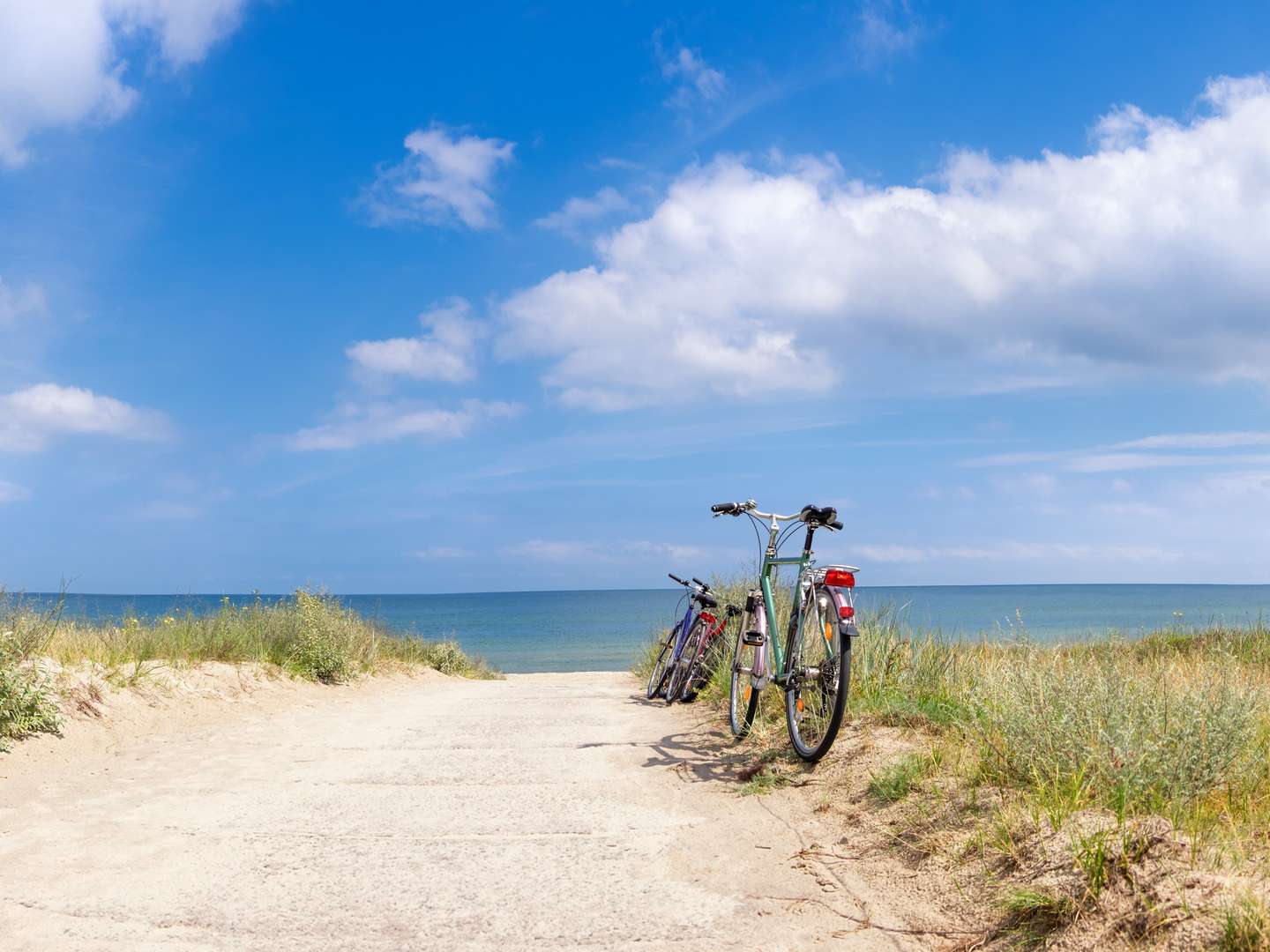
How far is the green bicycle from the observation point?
550 centimetres

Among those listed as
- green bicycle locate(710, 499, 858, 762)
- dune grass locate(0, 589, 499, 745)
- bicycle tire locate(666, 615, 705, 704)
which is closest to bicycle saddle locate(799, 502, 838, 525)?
green bicycle locate(710, 499, 858, 762)

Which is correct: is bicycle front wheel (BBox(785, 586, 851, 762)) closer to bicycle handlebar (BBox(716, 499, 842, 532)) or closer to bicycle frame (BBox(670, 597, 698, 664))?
bicycle handlebar (BBox(716, 499, 842, 532))

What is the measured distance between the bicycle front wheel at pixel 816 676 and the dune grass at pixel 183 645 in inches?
218

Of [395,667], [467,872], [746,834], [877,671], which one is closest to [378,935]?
[467,872]

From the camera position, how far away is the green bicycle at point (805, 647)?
5496 millimetres

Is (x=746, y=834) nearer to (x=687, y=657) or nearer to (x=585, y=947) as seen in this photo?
(x=585, y=947)

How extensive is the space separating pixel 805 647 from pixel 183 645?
7784 mm

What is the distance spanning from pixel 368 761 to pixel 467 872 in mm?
2958

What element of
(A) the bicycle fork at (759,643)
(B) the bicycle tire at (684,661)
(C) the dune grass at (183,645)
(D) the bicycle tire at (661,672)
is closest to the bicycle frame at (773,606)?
(A) the bicycle fork at (759,643)

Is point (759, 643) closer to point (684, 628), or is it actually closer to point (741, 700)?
point (741, 700)

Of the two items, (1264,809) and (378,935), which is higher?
(1264,809)

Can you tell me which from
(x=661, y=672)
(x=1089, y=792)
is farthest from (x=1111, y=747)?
(x=661, y=672)

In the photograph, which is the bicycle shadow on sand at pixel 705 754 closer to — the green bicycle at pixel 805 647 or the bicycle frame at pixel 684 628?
the green bicycle at pixel 805 647

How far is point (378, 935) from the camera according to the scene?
3.35 m
